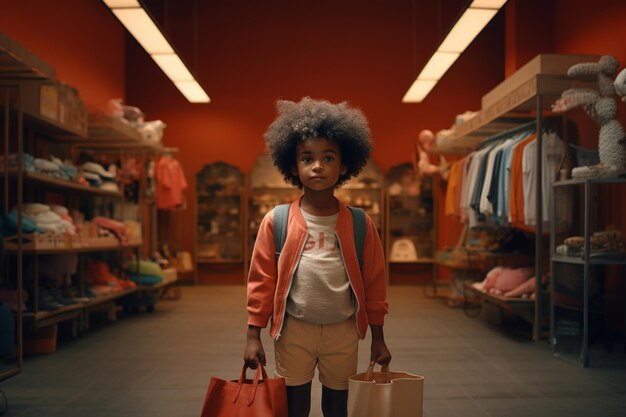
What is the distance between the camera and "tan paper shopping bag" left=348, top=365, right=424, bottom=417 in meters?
1.79

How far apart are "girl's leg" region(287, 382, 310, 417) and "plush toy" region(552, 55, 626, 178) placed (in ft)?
10.4

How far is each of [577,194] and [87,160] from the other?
17.5 ft

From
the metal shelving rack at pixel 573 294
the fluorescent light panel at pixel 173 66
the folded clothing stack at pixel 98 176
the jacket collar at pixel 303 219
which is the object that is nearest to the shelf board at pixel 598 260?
the metal shelving rack at pixel 573 294

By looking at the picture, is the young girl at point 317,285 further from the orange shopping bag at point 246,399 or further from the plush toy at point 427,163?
the plush toy at point 427,163

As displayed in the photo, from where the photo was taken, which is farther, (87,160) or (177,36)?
(177,36)

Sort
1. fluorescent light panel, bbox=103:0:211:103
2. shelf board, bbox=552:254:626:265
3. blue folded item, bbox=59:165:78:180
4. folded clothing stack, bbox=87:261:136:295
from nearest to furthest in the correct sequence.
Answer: shelf board, bbox=552:254:626:265 < fluorescent light panel, bbox=103:0:211:103 < blue folded item, bbox=59:165:78:180 < folded clothing stack, bbox=87:261:136:295

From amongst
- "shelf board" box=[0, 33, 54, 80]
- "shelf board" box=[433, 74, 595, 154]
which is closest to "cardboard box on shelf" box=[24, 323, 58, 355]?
"shelf board" box=[0, 33, 54, 80]

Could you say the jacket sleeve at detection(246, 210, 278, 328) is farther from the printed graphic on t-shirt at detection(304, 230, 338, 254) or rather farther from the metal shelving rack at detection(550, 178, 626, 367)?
the metal shelving rack at detection(550, 178, 626, 367)

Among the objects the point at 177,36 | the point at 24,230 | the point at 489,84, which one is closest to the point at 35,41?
the point at 24,230

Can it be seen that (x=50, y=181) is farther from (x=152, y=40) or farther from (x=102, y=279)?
(x=152, y=40)

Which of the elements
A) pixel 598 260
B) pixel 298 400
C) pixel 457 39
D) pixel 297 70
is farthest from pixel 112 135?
pixel 298 400

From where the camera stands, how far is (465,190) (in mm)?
6879

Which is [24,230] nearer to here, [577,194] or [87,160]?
[87,160]

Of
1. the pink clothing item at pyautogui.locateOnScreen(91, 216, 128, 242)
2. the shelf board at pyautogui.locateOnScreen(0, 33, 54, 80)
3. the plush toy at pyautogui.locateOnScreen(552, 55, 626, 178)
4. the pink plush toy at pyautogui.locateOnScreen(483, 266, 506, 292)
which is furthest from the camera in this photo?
the pink clothing item at pyautogui.locateOnScreen(91, 216, 128, 242)
